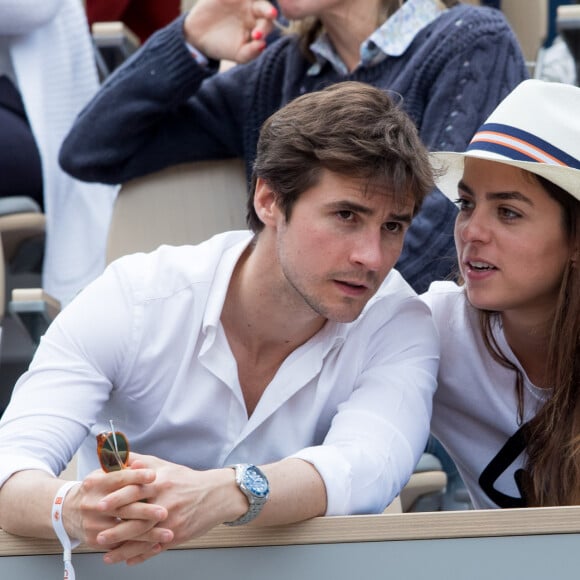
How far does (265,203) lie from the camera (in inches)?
78.1

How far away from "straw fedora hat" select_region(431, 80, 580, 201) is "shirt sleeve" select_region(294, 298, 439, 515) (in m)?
0.27

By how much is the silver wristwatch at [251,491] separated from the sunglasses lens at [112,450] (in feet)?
0.50

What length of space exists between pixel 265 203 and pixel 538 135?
432mm

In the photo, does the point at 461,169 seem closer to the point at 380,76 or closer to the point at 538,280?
the point at 538,280

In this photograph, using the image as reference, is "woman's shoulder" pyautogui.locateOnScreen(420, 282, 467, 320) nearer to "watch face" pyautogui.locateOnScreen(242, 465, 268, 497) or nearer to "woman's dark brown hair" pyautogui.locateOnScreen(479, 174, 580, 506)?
"woman's dark brown hair" pyautogui.locateOnScreen(479, 174, 580, 506)

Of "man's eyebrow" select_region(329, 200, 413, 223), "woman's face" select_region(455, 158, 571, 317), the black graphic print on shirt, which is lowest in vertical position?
the black graphic print on shirt

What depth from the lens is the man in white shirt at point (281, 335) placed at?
1.78m

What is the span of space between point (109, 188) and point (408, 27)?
94cm

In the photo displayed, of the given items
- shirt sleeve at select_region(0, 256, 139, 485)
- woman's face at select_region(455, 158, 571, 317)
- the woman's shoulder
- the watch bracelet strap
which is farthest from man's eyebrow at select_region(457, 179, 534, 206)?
the watch bracelet strap

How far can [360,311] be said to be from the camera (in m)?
1.86

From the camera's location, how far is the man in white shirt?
5.83ft

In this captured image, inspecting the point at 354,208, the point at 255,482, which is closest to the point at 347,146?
the point at 354,208

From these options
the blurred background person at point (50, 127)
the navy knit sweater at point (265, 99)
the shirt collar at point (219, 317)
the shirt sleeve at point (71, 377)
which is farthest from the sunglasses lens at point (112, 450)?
the blurred background person at point (50, 127)

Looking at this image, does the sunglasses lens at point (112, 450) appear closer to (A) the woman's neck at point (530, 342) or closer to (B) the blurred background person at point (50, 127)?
(A) the woman's neck at point (530, 342)
